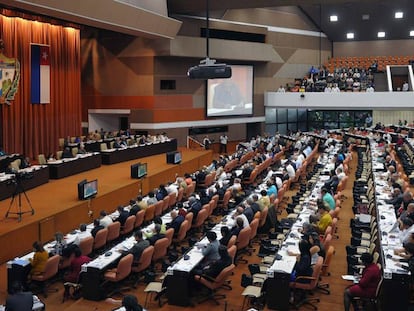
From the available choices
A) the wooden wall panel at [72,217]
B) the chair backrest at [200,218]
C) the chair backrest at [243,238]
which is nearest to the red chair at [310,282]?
the chair backrest at [243,238]

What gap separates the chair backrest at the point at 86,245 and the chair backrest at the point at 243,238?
10.3ft

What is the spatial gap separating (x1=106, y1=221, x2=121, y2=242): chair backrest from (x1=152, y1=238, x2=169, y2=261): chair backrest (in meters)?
1.74

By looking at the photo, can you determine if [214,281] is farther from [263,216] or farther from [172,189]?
[172,189]

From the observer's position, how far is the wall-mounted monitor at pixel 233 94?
3117 centimetres

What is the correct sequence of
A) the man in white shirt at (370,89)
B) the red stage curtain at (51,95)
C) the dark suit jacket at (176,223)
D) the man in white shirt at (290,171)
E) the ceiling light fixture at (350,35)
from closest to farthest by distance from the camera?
the dark suit jacket at (176,223) → the man in white shirt at (290,171) → the red stage curtain at (51,95) → the man in white shirt at (370,89) → the ceiling light fixture at (350,35)

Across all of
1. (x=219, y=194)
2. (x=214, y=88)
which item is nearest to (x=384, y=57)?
(x=214, y=88)

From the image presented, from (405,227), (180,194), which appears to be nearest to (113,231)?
(180,194)

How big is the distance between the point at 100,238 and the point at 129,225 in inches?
55.4

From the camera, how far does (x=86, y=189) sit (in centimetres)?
1525

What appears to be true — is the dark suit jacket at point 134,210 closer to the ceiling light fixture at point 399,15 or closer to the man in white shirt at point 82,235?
the man in white shirt at point 82,235

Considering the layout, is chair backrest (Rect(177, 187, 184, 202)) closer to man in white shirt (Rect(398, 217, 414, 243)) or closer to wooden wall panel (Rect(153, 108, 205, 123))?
man in white shirt (Rect(398, 217, 414, 243))

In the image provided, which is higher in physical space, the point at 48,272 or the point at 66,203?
the point at 66,203

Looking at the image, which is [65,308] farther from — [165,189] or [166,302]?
[165,189]

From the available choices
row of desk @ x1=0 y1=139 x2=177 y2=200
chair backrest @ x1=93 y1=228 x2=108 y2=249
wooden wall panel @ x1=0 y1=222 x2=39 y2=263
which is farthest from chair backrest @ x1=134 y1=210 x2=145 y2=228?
row of desk @ x1=0 y1=139 x2=177 y2=200
